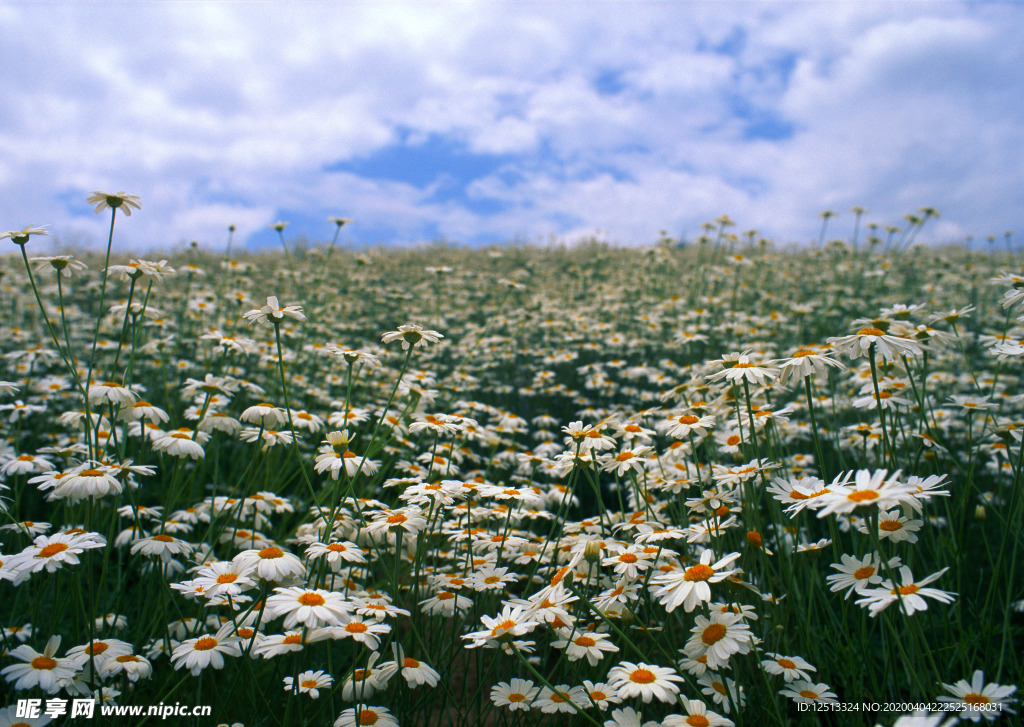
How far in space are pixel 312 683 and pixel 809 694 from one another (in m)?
1.59

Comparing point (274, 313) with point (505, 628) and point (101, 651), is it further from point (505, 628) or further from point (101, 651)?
point (505, 628)

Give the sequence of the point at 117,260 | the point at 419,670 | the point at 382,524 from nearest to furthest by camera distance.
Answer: the point at 419,670, the point at 382,524, the point at 117,260

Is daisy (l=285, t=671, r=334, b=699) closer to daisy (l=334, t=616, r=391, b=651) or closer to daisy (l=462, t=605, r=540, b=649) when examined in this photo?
daisy (l=334, t=616, r=391, b=651)

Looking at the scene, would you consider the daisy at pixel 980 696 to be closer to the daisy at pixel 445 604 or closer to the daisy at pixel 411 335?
the daisy at pixel 445 604

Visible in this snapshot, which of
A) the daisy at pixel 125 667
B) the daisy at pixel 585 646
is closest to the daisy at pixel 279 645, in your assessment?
the daisy at pixel 125 667

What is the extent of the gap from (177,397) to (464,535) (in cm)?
393

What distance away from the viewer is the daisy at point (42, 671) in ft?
5.87

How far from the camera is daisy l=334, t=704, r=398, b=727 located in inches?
68.5

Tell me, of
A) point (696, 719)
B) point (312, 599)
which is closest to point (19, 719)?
point (312, 599)

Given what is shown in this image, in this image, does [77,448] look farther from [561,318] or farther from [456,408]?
[561,318]

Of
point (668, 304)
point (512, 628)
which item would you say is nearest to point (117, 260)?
point (668, 304)

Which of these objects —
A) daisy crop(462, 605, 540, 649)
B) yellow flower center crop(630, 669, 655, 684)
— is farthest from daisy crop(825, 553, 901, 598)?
daisy crop(462, 605, 540, 649)

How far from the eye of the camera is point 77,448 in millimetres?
2779

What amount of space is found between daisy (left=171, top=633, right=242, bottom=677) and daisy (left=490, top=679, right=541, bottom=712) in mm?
831
